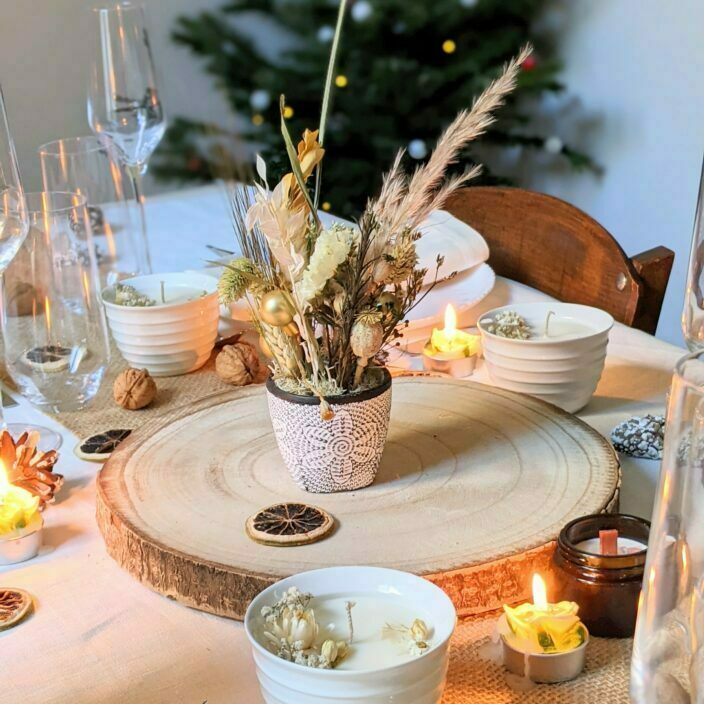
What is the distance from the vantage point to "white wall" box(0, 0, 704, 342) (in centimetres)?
278

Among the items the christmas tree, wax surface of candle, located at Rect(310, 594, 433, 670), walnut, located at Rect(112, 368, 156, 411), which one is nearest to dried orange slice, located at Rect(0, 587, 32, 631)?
wax surface of candle, located at Rect(310, 594, 433, 670)

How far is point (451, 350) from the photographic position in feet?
3.95

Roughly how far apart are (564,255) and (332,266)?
0.86 meters

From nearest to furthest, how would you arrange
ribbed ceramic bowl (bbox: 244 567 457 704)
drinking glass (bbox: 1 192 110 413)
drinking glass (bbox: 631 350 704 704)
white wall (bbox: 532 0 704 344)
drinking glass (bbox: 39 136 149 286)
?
drinking glass (bbox: 631 350 704 704)
ribbed ceramic bowl (bbox: 244 567 457 704)
drinking glass (bbox: 1 192 110 413)
drinking glass (bbox: 39 136 149 286)
white wall (bbox: 532 0 704 344)

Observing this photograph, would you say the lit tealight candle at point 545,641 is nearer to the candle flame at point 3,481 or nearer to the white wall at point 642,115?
the candle flame at point 3,481

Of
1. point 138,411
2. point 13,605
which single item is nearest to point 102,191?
point 138,411

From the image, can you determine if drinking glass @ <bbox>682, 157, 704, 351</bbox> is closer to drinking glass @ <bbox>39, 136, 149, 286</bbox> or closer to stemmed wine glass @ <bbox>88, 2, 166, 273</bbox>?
drinking glass @ <bbox>39, 136, 149, 286</bbox>

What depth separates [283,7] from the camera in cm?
305

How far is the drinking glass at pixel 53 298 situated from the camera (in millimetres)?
1040

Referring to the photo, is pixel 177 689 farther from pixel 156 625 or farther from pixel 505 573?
pixel 505 573

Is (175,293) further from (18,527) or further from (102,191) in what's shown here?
(18,527)

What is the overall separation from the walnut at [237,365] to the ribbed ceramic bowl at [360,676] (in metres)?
0.54

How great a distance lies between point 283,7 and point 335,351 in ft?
7.93

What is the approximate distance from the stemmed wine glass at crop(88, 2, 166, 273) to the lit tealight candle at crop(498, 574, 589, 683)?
95 centimetres
